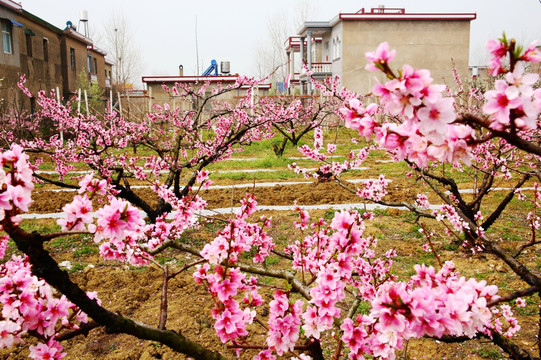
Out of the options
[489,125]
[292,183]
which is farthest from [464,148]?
[292,183]

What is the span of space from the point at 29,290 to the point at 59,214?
6.73 meters

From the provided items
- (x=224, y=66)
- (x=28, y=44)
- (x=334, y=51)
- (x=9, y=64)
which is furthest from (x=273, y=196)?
(x=224, y=66)

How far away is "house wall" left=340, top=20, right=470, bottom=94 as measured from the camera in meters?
26.4

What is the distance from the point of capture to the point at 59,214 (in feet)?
24.6

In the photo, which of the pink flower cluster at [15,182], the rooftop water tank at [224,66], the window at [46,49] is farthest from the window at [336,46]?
the pink flower cluster at [15,182]

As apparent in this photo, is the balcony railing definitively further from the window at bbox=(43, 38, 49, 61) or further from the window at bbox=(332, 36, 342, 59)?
the window at bbox=(43, 38, 49, 61)

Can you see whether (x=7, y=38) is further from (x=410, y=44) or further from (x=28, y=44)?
(x=410, y=44)

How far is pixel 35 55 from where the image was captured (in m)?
25.4

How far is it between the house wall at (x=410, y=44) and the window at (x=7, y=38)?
64.8 feet

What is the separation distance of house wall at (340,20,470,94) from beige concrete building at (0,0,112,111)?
1707cm

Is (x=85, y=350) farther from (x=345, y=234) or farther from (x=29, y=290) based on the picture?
(x=345, y=234)

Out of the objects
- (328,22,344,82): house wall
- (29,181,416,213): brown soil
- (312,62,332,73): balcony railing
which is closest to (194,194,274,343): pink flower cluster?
(29,181,416,213): brown soil

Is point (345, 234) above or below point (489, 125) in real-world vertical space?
below

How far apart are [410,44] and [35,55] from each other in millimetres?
24618
